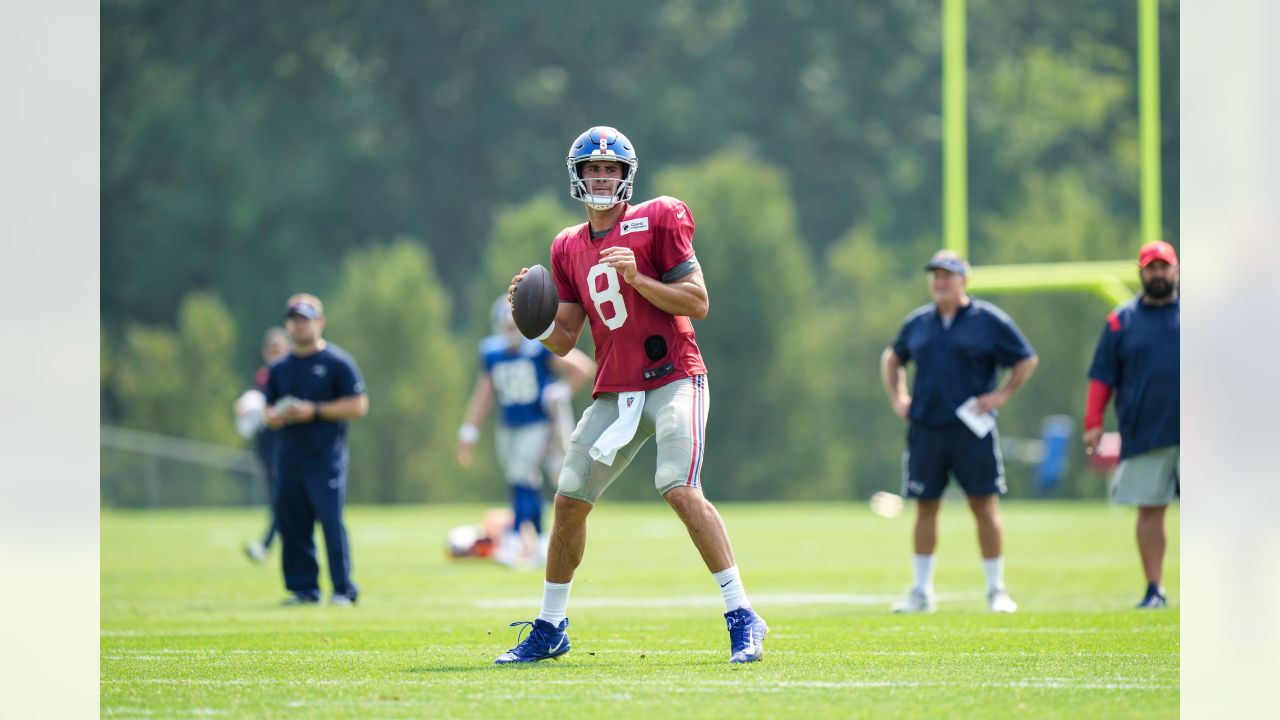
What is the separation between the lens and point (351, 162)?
40.8m

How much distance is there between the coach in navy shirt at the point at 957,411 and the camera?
30.8 ft

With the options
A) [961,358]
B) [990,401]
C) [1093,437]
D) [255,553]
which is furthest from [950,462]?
[255,553]

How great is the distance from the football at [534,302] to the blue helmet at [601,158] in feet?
1.07

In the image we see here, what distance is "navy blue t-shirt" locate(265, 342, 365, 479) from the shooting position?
10203 millimetres

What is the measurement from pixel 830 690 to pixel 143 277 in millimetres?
36044

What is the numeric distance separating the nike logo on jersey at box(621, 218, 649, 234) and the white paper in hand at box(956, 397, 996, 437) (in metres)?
3.25

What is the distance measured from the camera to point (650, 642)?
7.59m

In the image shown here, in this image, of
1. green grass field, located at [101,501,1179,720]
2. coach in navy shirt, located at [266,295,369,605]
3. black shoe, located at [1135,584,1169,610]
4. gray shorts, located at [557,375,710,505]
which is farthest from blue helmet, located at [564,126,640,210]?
black shoe, located at [1135,584,1169,610]

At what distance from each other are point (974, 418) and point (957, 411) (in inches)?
3.8

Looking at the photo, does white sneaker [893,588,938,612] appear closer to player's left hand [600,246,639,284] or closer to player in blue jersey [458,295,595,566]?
player's left hand [600,246,639,284]

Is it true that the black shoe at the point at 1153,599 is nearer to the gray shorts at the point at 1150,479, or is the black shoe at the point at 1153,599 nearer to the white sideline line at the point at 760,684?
the gray shorts at the point at 1150,479
